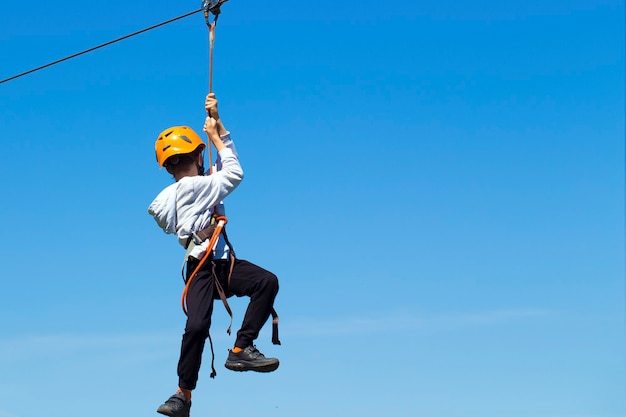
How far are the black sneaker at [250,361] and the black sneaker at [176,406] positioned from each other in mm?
529

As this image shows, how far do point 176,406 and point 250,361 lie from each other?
816mm

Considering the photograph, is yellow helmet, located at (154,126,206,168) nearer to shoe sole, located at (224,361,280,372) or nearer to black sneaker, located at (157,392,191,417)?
shoe sole, located at (224,361,280,372)

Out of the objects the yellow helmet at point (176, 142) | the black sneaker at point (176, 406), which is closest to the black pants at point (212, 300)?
the black sneaker at point (176, 406)

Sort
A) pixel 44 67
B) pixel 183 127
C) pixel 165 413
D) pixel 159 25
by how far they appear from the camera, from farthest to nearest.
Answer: pixel 44 67
pixel 159 25
pixel 183 127
pixel 165 413

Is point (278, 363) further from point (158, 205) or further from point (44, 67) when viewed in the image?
point (44, 67)

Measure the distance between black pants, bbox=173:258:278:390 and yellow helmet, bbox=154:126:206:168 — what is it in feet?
3.57

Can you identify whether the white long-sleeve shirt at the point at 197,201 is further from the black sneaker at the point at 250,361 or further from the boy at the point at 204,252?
the black sneaker at the point at 250,361

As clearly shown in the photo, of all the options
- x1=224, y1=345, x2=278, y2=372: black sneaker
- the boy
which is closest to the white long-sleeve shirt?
the boy

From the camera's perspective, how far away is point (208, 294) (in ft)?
30.7

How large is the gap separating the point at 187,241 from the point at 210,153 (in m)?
0.91

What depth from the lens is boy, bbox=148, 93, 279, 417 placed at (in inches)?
362

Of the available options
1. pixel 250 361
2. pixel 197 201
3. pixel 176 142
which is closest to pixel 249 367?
pixel 250 361

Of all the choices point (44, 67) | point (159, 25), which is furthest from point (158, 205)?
point (44, 67)

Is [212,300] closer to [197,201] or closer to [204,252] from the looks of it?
[204,252]
